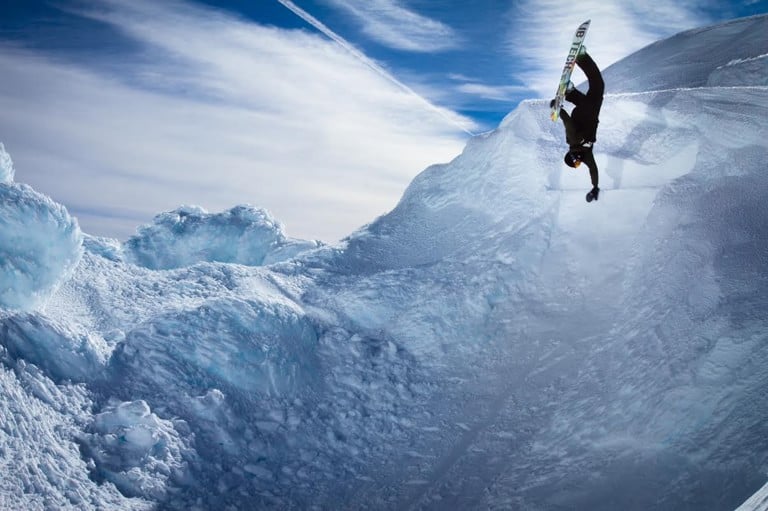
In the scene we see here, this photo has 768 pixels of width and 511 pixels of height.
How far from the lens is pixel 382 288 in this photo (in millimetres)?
20500

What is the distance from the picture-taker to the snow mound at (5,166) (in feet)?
53.4

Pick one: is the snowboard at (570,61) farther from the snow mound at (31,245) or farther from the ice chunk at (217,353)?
the snow mound at (31,245)

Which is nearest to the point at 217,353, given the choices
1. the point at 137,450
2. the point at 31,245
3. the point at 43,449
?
the point at 137,450

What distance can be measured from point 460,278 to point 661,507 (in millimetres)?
10259

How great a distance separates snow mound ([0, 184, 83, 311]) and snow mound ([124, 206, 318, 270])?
1496 centimetres

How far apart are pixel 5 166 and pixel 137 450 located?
921cm

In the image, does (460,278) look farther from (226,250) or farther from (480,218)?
(226,250)

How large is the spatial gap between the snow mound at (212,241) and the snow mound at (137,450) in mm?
16613

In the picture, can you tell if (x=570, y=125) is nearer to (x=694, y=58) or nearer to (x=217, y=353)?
(x=217, y=353)

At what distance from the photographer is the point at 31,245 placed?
1512 centimetres

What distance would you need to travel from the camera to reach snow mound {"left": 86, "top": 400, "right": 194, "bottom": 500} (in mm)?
12898

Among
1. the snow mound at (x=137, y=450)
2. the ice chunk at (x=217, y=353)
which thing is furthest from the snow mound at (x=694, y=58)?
the snow mound at (x=137, y=450)

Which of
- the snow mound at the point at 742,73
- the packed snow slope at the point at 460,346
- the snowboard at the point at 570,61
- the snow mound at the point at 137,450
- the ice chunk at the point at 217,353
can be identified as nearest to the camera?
the snowboard at the point at 570,61

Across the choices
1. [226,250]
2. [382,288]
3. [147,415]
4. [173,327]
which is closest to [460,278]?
[382,288]
